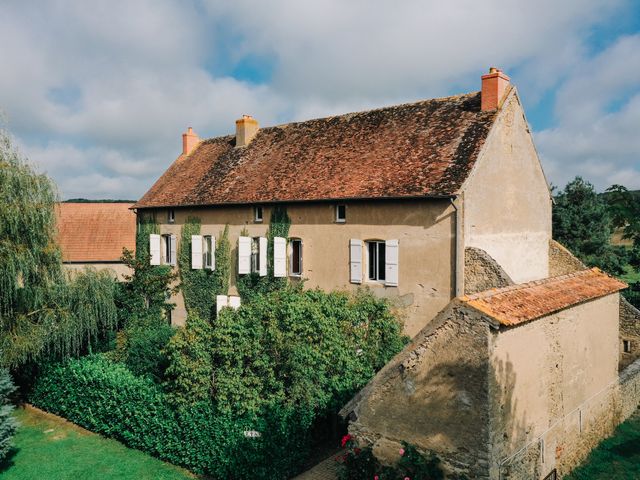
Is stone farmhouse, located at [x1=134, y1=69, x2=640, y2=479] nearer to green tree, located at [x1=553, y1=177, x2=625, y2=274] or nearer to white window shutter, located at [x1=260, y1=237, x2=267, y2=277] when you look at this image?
white window shutter, located at [x1=260, y1=237, x2=267, y2=277]

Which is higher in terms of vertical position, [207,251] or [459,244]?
[459,244]

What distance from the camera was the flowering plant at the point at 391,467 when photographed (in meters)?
8.52

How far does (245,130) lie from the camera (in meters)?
23.7

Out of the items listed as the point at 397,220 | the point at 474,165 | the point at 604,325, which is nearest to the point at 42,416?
the point at 397,220

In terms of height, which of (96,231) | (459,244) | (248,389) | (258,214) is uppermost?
(258,214)

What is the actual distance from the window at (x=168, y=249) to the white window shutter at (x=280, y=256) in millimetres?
6519

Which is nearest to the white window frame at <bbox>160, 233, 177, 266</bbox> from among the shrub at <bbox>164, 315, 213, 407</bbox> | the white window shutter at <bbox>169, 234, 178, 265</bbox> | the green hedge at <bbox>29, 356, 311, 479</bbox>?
the white window shutter at <bbox>169, 234, 178, 265</bbox>

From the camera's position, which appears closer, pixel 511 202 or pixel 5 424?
pixel 5 424

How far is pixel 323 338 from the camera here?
12102 millimetres

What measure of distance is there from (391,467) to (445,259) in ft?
24.2

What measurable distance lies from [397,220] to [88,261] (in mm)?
23609

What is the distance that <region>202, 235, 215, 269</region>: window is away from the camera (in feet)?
71.3

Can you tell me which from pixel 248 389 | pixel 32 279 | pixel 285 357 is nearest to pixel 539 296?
pixel 285 357

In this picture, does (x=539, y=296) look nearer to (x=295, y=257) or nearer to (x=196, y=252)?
(x=295, y=257)
